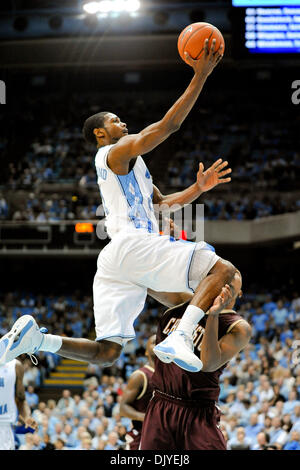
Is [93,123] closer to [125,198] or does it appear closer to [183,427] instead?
[125,198]

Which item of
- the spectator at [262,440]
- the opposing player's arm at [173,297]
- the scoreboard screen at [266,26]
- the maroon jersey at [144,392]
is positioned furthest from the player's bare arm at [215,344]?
the scoreboard screen at [266,26]

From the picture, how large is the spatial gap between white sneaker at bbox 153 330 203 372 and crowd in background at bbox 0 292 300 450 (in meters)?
4.86

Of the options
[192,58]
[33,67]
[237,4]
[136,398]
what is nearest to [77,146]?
[33,67]

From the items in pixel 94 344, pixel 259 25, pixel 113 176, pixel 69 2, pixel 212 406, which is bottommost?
pixel 212 406

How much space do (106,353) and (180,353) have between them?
707mm

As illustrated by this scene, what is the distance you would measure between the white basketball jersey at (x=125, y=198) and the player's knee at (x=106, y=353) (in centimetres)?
72

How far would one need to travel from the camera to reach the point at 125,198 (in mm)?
4590

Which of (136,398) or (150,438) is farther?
(136,398)

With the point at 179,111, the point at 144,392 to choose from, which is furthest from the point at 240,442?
the point at 179,111

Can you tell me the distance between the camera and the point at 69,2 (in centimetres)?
1872

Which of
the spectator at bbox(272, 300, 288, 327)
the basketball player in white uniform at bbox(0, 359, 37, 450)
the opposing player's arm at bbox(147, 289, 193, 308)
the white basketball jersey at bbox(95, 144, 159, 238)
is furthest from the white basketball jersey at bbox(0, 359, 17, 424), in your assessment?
the spectator at bbox(272, 300, 288, 327)

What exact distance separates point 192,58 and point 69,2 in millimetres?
15375

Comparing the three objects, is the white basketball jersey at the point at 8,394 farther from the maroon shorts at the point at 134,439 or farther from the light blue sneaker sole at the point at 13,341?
the light blue sneaker sole at the point at 13,341

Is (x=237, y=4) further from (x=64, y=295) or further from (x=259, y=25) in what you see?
(x=64, y=295)
